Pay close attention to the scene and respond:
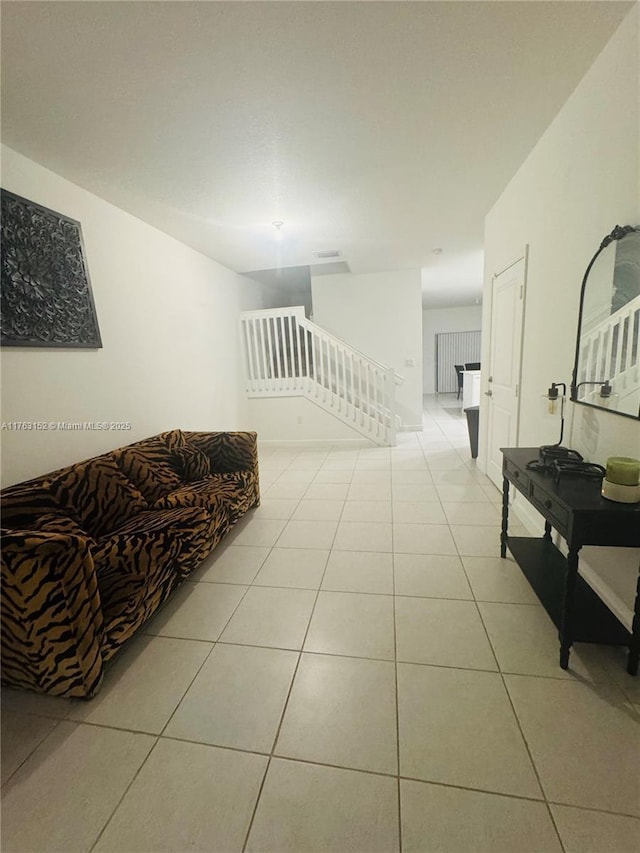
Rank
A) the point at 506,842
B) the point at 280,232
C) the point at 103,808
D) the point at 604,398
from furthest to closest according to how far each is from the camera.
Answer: the point at 280,232, the point at 604,398, the point at 103,808, the point at 506,842

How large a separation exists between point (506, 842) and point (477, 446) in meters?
3.73

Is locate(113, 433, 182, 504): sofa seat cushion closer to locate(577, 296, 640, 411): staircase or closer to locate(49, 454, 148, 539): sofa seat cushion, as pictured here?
locate(49, 454, 148, 539): sofa seat cushion

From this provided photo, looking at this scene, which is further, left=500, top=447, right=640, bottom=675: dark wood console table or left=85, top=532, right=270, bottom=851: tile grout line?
left=500, top=447, right=640, bottom=675: dark wood console table

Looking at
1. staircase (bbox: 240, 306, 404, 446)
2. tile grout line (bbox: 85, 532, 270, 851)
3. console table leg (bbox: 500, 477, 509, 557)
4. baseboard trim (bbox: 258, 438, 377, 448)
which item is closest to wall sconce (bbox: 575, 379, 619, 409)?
console table leg (bbox: 500, 477, 509, 557)

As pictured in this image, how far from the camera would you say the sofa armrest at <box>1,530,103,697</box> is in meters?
1.29

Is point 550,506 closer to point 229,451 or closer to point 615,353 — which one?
point 615,353

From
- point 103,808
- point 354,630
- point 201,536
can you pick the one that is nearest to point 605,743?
point 354,630

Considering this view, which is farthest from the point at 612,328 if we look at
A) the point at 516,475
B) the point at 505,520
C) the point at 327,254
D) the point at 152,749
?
the point at 327,254

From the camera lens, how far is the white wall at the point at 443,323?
32.4 ft

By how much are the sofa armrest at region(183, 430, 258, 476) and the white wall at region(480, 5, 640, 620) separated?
2349 mm

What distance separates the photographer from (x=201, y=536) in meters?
2.18

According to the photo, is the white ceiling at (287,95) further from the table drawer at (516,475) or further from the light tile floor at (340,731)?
the light tile floor at (340,731)

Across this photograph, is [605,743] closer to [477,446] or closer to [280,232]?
[477,446]

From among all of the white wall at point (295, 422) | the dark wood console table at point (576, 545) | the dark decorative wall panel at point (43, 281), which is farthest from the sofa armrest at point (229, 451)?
the white wall at point (295, 422)
